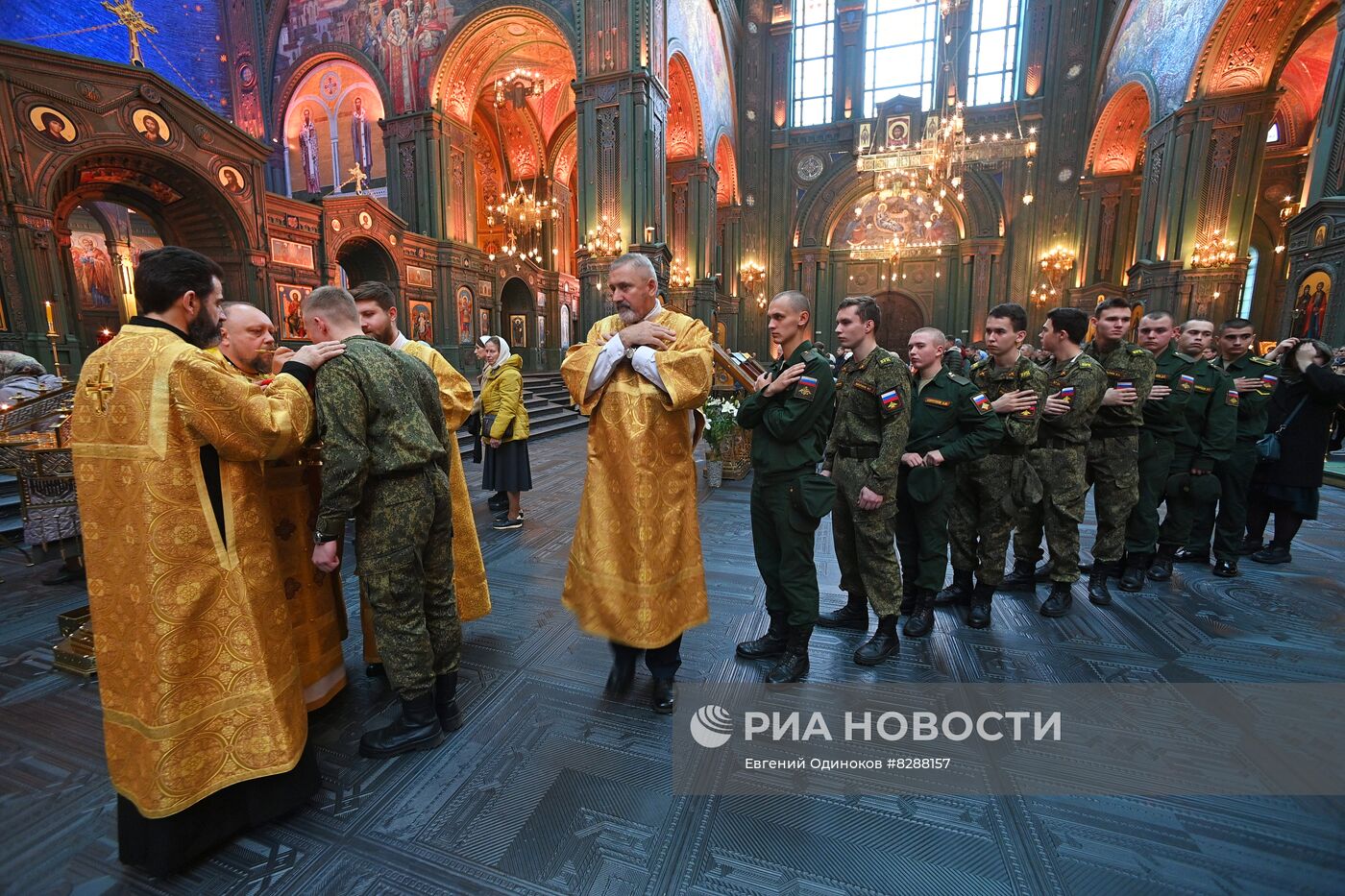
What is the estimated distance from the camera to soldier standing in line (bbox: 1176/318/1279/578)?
4.31 meters

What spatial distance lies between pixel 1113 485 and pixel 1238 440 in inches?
62.9

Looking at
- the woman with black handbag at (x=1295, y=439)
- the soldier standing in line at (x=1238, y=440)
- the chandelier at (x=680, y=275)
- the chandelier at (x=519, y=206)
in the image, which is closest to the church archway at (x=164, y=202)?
the chandelier at (x=519, y=206)

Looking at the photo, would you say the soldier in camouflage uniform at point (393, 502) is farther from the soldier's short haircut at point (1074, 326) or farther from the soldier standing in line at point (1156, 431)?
the soldier standing in line at point (1156, 431)

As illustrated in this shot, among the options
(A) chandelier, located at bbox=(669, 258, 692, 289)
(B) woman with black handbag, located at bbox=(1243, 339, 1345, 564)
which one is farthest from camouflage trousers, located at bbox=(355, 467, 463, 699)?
(A) chandelier, located at bbox=(669, 258, 692, 289)

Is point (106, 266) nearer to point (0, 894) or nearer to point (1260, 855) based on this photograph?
point (0, 894)

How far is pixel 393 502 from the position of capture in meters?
2.21

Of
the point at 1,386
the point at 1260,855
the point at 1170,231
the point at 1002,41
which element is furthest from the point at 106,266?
the point at 1002,41

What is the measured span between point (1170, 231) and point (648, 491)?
1805 centimetres

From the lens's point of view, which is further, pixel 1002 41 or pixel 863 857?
pixel 1002 41

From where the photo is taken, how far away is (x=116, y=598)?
1.75 m

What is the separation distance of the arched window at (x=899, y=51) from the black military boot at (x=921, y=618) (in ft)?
80.4

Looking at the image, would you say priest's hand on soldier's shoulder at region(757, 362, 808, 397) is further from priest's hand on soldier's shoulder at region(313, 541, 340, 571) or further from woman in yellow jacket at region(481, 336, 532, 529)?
woman in yellow jacket at region(481, 336, 532, 529)

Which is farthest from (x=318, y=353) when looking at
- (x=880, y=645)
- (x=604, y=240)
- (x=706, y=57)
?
(x=706, y=57)

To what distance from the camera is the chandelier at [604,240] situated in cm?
1353
